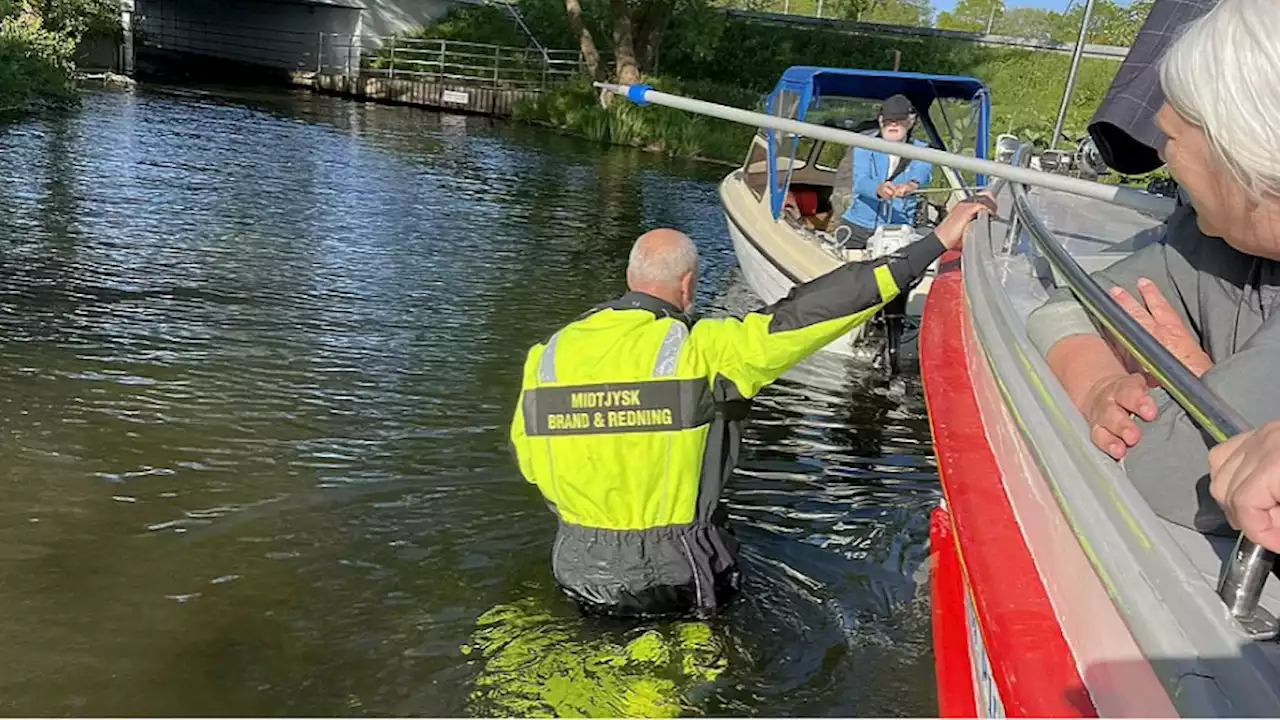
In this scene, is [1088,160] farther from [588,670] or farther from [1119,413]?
[1119,413]

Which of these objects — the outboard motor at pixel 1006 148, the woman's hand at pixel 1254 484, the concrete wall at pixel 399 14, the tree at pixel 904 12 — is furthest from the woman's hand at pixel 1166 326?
the tree at pixel 904 12

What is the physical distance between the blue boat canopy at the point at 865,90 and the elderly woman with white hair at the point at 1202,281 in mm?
7637

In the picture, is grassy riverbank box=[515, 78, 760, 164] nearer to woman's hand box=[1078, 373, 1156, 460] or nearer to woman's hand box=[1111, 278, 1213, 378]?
woman's hand box=[1111, 278, 1213, 378]

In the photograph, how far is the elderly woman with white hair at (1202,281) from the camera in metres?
A: 1.56

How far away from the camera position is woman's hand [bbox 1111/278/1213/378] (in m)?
2.09

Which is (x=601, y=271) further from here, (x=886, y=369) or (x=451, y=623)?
(x=451, y=623)

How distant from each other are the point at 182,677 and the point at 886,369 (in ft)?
18.1

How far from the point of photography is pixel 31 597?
4418 mm

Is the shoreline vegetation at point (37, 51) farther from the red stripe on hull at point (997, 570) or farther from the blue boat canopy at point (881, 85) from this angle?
the red stripe on hull at point (997, 570)

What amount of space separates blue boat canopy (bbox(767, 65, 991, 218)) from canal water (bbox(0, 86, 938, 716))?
1.72m

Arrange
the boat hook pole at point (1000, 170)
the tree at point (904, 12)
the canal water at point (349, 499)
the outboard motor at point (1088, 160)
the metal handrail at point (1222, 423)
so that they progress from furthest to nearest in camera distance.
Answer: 1. the tree at point (904, 12)
2. the outboard motor at point (1088, 160)
3. the canal water at point (349, 499)
4. the boat hook pole at point (1000, 170)
5. the metal handrail at point (1222, 423)

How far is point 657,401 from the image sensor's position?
371 cm

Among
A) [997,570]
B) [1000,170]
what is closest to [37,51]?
[1000,170]

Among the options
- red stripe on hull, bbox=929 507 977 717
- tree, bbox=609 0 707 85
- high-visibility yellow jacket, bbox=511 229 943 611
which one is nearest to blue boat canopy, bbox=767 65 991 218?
high-visibility yellow jacket, bbox=511 229 943 611
